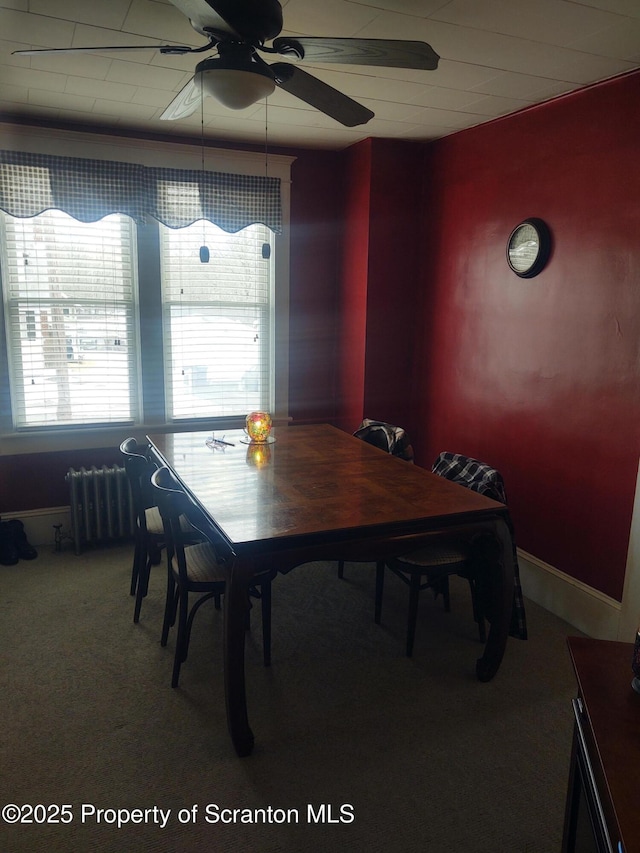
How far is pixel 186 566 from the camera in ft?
8.05

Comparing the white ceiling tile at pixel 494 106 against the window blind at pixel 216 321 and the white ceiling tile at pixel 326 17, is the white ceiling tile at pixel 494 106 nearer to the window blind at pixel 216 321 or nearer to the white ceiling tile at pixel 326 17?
the white ceiling tile at pixel 326 17

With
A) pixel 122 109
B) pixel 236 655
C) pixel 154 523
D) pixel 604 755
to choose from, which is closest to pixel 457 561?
pixel 236 655

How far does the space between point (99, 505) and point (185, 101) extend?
8.21 feet

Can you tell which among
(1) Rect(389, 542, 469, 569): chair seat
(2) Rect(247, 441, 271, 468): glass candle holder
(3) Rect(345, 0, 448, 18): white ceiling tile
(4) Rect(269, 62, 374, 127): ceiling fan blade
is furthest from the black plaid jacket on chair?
(3) Rect(345, 0, 448, 18): white ceiling tile

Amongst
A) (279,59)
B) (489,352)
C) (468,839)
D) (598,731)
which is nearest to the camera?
(598,731)

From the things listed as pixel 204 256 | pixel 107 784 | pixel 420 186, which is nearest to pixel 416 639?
pixel 107 784

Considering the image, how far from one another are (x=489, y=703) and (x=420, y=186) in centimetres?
323

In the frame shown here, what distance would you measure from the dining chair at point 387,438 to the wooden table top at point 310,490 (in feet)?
0.59

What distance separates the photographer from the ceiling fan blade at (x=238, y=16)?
1538mm

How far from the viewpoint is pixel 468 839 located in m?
1.75

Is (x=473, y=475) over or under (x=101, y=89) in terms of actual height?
under

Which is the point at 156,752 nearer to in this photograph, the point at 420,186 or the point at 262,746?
the point at 262,746

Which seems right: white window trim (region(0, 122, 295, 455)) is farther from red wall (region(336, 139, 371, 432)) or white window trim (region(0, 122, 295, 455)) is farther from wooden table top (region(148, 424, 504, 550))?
wooden table top (region(148, 424, 504, 550))

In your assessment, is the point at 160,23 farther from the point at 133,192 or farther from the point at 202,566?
the point at 202,566
